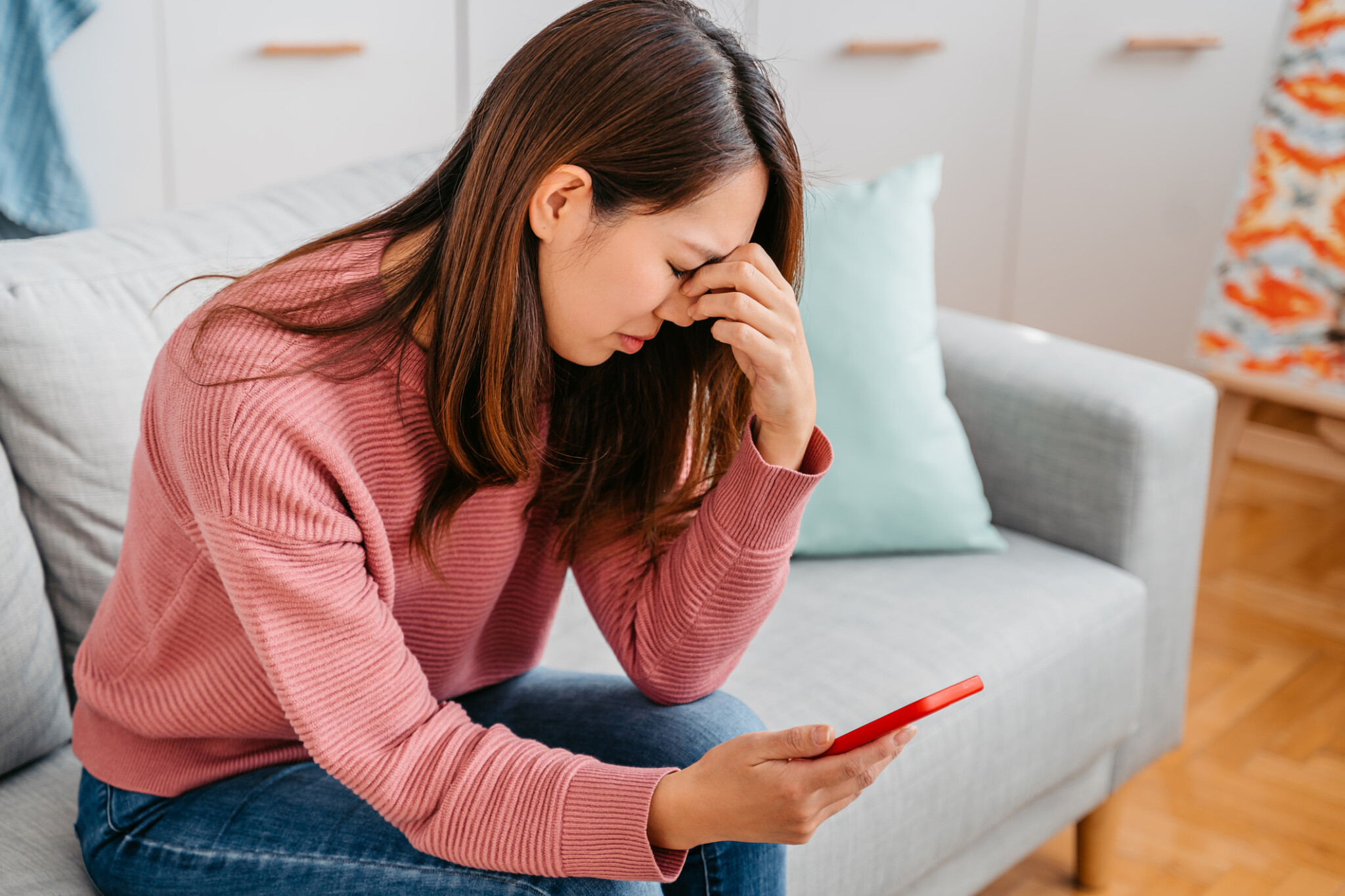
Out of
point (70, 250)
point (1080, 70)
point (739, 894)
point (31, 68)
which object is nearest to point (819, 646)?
point (739, 894)

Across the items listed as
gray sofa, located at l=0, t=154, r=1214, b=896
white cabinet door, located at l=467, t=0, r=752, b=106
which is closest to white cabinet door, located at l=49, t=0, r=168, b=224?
white cabinet door, located at l=467, t=0, r=752, b=106

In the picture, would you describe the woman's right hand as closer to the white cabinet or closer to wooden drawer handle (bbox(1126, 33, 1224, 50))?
the white cabinet

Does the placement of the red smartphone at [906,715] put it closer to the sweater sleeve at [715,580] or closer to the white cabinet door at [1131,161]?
the sweater sleeve at [715,580]

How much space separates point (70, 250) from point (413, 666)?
58 cm

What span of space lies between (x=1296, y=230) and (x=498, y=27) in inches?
57.2

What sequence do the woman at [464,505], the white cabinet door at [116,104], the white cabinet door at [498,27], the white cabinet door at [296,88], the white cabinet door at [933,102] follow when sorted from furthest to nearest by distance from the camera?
the white cabinet door at [933,102]
the white cabinet door at [498,27]
the white cabinet door at [296,88]
the white cabinet door at [116,104]
the woman at [464,505]

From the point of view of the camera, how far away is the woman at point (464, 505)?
2.57 ft

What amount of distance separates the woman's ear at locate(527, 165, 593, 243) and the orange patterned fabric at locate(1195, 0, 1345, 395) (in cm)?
166

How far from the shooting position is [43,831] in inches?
38.3

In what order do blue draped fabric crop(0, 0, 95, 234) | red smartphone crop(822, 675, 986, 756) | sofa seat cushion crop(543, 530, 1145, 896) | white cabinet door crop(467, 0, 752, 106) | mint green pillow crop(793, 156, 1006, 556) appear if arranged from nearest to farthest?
red smartphone crop(822, 675, 986, 756) < sofa seat cushion crop(543, 530, 1145, 896) < mint green pillow crop(793, 156, 1006, 556) < blue draped fabric crop(0, 0, 95, 234) < white cabinet door crop(467, 0, 752, 106)

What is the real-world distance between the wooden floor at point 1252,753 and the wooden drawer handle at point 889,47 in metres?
1.19

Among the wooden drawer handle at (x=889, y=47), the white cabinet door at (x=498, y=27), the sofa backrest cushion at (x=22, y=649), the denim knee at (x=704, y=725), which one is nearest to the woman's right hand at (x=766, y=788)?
the denim knee at (x=704, y=725)

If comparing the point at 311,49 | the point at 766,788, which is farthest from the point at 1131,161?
the point at 766,788

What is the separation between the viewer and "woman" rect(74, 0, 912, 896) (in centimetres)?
78
